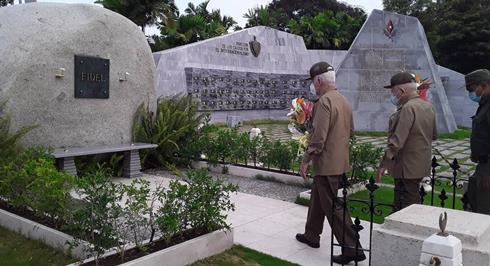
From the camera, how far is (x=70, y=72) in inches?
284

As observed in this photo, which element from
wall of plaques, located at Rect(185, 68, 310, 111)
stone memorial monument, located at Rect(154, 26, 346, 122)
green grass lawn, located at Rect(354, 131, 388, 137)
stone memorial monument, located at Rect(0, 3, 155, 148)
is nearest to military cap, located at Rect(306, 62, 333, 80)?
stone memorial monument, located at Rect(0, 3, 155, 148)

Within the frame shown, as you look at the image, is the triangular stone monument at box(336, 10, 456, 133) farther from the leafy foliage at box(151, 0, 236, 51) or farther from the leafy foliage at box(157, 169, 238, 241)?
the leafy foliage at box(157, 169, 238, 241)

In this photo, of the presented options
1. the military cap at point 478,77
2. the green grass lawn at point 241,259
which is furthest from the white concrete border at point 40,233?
the military cap at point 478,77

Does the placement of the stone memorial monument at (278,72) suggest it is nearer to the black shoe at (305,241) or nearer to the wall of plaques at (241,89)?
the wall of plaques at (241,89)

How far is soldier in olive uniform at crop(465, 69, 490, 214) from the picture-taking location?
4.05m

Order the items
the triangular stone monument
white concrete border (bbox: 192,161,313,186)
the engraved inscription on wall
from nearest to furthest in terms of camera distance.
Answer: white concrete border (bbox: 192,161,313,186)
the triangular stone monument
the engraved inscription on wall

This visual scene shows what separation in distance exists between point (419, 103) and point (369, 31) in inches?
509

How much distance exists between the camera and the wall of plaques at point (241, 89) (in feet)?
57.1

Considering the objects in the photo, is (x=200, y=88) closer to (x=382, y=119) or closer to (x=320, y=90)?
(x=382, y=119)

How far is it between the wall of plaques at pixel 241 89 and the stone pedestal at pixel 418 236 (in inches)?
491

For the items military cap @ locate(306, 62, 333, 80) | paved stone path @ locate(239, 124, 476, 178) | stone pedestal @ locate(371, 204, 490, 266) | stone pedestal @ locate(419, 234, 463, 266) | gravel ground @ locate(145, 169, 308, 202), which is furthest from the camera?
paved stone path @ locate(239, 124, 476, 178)

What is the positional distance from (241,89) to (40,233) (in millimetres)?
15447

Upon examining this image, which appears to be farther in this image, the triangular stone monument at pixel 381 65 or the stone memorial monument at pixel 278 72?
the stone memorial monument at pixel 278 72

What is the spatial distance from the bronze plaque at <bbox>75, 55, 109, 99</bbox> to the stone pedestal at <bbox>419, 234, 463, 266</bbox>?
6.23m
